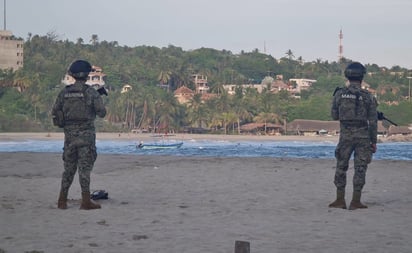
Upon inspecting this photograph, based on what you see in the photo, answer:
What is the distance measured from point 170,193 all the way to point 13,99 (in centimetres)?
8901

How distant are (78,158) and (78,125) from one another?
41 centimetres

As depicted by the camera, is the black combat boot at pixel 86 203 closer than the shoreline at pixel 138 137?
Yes

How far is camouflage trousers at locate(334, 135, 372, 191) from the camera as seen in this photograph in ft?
31.3

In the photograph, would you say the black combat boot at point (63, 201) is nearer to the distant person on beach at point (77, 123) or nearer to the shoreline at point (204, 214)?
the distant person on beach at point (77, 123)

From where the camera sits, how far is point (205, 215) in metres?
8.84

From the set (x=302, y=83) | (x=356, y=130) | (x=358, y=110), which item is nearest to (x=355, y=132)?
(x=356, y=130)

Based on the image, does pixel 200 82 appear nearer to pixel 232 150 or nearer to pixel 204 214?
pixel 232 150

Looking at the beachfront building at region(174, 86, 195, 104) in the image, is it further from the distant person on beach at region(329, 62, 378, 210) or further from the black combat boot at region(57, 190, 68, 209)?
the black combat boot at region(57, 190, 68, 209)

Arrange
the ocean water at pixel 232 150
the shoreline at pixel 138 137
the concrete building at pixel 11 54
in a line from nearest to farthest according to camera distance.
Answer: the ocean water at pixel 232 150 → the shoreline at pixel 138 137 → the concrete building at pixel 11 54

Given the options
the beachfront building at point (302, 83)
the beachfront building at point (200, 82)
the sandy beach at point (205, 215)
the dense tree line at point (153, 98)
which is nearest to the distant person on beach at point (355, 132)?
the sandy beach at point (205, 215)

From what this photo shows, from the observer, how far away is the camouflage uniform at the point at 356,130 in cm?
961

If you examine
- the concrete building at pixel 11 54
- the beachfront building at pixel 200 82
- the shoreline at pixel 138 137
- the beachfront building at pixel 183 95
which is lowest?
the shoreline at pixel 138 137

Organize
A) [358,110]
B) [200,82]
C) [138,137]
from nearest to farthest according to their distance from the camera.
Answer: [358,110], [138,137], [200,82]

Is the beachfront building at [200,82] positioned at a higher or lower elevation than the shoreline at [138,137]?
higher
